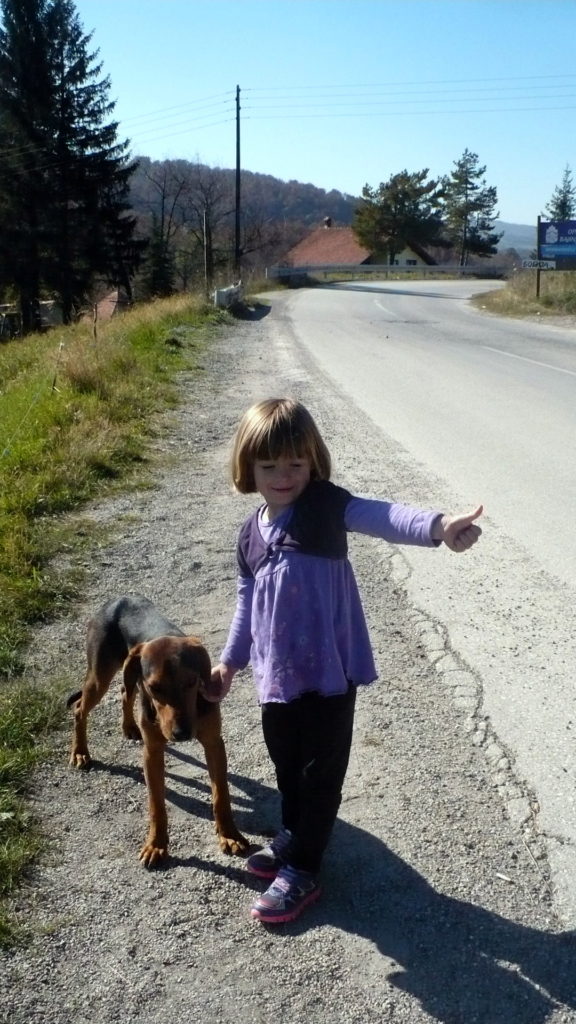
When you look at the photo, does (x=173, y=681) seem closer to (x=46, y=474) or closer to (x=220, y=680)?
(x=220, y=680)

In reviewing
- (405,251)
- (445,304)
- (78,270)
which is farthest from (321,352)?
(405,251)

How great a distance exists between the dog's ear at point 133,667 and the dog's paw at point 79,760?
473 millimetres

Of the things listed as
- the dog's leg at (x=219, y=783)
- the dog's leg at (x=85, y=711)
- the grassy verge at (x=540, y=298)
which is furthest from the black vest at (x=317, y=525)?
the grassy verge at (x=540, y=298)

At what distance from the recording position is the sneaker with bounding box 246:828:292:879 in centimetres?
263

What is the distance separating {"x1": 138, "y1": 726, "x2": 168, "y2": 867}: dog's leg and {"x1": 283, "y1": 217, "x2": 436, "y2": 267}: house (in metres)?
72.3

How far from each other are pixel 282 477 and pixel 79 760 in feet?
4.65

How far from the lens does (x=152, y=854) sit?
268 centimetres

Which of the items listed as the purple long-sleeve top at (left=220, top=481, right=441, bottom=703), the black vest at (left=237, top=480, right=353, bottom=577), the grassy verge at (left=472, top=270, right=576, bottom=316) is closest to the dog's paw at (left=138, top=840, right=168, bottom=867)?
the purple long-sleeve top at (left=220, top=481, right=441, bottom=703)

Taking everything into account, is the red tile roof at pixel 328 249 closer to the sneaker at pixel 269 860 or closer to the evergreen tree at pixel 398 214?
the evergreen tree at pixel 398 214

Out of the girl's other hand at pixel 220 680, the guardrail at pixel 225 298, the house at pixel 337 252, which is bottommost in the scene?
the girl's other hand at pixel 220 680

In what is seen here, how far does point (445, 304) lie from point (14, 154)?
1960cm

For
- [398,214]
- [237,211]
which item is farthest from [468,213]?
[237,211]

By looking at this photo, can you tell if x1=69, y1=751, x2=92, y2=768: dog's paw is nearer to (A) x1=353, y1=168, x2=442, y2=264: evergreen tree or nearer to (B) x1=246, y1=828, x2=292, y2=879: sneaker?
(B) x1=246, y1=828, x2=292, y2=879: sneaker

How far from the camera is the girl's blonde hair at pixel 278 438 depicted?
2395 mm
